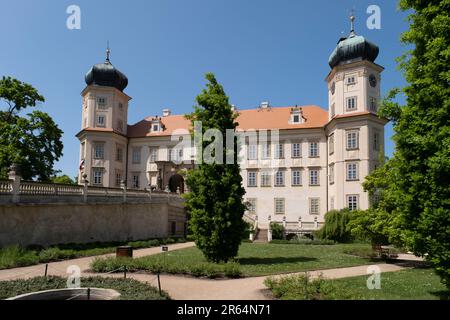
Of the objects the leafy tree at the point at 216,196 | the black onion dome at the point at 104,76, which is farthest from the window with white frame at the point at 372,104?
the black onion dome at the point at 104,76

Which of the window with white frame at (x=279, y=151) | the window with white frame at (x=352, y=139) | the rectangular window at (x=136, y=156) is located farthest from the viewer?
the rectangular window at (x=136, y=156)

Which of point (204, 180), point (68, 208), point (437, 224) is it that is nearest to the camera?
point (437, 224)

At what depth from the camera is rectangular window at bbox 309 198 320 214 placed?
39.2 metres

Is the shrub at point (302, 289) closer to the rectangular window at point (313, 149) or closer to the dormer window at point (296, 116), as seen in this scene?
the rectangular window at point (313, 149)

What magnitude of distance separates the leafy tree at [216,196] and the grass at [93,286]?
250 inches

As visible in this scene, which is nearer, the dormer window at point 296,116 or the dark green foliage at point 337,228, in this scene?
the dark green foliage at point 337,228

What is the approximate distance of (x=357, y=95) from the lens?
36.1 m

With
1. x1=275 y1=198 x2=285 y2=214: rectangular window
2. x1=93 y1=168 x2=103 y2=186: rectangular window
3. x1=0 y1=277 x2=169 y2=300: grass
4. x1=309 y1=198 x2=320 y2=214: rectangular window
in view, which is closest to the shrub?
x1=0 y1=277 x2=169 y2=300: grass

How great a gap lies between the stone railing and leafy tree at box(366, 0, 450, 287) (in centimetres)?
1660

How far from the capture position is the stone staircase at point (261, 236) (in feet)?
113
